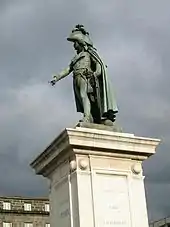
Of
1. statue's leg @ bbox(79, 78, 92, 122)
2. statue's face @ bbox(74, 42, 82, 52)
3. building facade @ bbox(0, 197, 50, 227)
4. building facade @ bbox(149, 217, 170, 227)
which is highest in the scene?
building facade @ bbox(0, 197, 50, 227)

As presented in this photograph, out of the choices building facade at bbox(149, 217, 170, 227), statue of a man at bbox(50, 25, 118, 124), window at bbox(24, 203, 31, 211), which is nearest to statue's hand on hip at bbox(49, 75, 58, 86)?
statue of a man at bbox(50, 25, 118, 124)

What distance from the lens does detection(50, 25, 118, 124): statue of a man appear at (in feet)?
49.8

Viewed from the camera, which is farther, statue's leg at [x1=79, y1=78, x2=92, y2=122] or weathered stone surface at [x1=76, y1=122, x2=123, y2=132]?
statue's leg at [x1=79, y1=78, x2=92, y2=122]

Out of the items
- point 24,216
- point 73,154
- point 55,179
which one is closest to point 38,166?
point 55,179

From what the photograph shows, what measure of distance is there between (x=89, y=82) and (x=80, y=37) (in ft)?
4.59

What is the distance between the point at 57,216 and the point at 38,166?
4.91 ft

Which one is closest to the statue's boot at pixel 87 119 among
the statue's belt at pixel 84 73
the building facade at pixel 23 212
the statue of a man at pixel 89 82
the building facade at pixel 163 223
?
the statue of a man at pixel 89 82

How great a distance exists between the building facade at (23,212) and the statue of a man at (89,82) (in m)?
65.0

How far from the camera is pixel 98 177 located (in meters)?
13.8

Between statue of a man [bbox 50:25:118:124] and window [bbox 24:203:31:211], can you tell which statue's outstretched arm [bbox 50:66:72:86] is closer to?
statue of a man [bbox 50:25:118:124]

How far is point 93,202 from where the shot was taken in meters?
13.5

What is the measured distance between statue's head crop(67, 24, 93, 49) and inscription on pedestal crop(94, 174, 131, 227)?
4.11 metres

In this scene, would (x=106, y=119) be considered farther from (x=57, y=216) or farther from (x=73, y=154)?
(x=57, y=216)

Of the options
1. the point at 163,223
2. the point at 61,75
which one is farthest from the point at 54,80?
the point at 163,223
